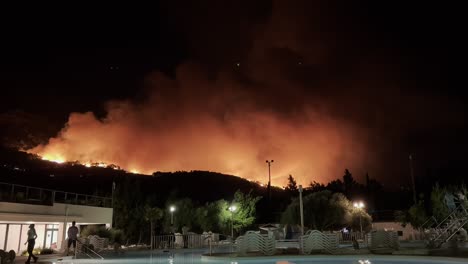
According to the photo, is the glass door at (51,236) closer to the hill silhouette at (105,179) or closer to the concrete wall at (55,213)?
the concrete wall at (55,213)

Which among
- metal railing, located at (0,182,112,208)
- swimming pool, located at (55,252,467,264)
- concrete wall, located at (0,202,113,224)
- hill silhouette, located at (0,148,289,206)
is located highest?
hill silhouette, located at (0,148,289,206)

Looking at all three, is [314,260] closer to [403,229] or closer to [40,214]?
[40,214]

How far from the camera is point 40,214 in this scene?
27.3 metres

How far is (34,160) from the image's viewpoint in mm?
106938

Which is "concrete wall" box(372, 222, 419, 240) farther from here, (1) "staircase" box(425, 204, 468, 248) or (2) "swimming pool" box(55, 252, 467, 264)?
(2) "swimming pool" box(55, 252, 467, 264)

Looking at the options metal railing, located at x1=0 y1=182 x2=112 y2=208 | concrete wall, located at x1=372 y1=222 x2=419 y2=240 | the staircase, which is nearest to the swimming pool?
metal railing, located at x1=0 y1=182 x2=112 y2=208

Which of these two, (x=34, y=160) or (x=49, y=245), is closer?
(x=49, y=245)

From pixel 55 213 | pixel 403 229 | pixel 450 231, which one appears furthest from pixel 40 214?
pixel 403 229

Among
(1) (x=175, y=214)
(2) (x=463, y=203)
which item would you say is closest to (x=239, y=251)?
(2) (x=463, y=203)

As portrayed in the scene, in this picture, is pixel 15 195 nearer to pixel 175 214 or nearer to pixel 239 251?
pixel 239 251

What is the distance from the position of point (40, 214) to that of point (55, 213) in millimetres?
2045

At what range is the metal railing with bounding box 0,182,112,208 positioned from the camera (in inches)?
999

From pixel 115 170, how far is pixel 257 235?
112792 millimetres

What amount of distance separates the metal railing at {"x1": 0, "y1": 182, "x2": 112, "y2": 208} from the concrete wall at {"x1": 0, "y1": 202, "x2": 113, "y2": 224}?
400mm
